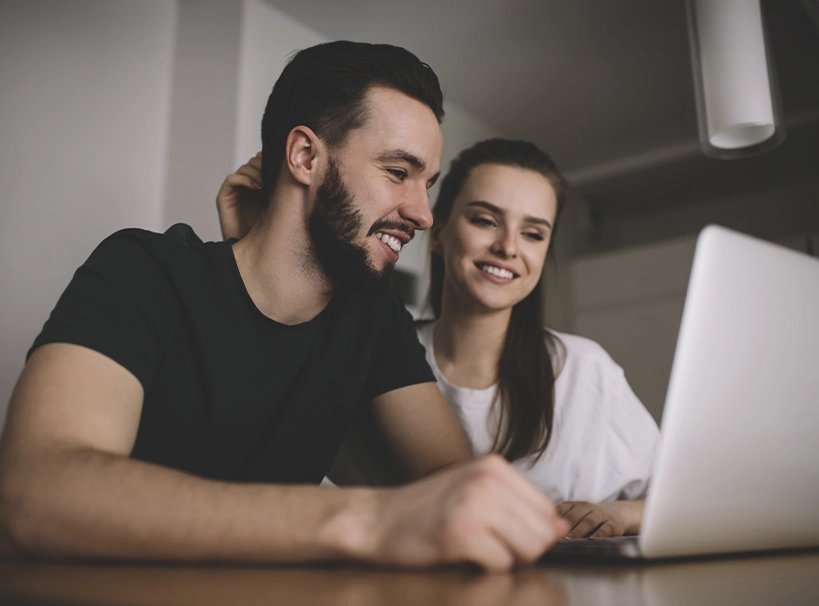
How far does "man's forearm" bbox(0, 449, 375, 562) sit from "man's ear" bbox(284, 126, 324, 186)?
0.77 m

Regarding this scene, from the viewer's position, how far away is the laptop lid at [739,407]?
45cm

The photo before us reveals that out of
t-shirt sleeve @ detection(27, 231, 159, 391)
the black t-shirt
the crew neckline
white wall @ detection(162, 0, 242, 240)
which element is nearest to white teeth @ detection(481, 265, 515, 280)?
the crew neckline

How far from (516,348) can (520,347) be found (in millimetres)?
10

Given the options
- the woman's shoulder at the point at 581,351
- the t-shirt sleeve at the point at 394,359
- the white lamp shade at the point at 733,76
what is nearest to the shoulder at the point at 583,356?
the woman's shoulder at the point at 581,351

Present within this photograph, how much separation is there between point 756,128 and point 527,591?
1.76 m

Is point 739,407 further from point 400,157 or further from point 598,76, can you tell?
point 598,76

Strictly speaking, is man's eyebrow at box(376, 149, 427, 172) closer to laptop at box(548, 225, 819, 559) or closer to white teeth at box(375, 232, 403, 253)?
white teeth at box(375, 232, 403, 253)

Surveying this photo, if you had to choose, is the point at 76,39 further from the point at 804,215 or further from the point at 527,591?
the point at 804,215

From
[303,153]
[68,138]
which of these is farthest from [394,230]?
[68,138]

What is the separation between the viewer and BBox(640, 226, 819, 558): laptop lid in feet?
1.49

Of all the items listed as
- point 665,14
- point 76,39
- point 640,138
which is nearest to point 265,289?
point 76,39

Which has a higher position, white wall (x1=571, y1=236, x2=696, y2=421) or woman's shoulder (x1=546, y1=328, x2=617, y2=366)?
white wall (x1=571, y1=236, x2=696, y2=421)

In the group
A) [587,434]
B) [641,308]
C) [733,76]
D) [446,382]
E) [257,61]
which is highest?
[257,61]

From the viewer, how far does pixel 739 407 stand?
0.50 m
